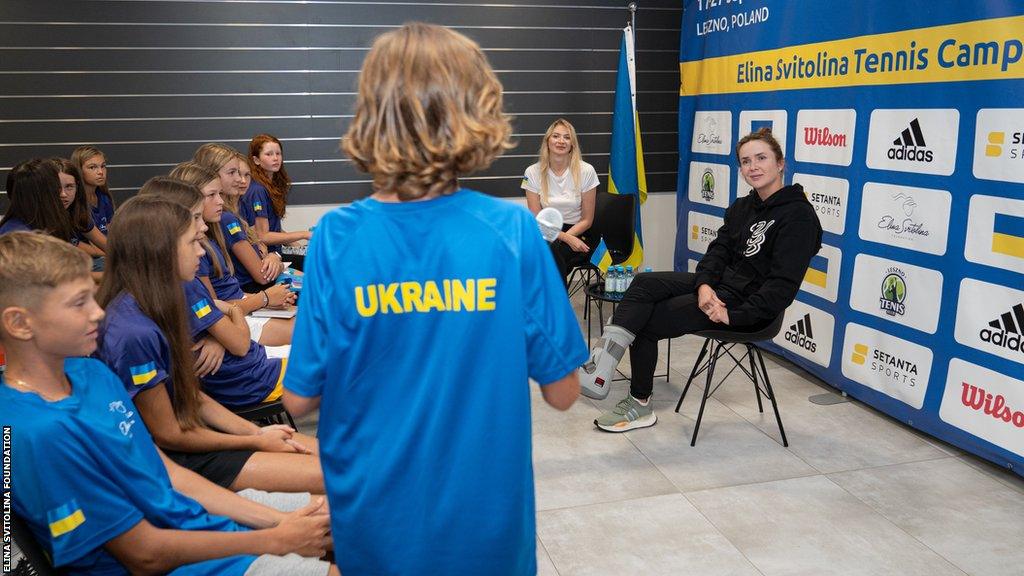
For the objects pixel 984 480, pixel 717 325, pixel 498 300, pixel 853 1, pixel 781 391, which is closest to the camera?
pixel 498 300

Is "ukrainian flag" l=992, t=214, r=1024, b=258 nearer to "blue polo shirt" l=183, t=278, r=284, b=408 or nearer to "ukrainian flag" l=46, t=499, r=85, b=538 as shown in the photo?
"blue polo shirt" l=183, t=278, r=284, b=408

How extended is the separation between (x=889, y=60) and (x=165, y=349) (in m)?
3.11

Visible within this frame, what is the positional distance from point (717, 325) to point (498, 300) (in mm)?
2306

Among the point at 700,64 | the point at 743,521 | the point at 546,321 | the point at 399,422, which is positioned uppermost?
the point at 700,64

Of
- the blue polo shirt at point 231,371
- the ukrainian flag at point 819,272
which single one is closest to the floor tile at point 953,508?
the ukrainian flag at point 819,272

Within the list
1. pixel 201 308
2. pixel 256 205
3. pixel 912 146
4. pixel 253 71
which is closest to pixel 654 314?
pixel 912 146

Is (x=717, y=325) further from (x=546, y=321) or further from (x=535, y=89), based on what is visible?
(x=535, y=89)

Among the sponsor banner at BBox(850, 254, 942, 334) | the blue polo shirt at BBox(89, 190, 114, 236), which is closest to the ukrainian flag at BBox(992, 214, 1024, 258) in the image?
the sponsor banner at BBox(850, 254, 942, 334)

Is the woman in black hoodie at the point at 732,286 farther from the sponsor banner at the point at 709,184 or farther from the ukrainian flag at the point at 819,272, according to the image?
the sponsor banner at the point at 709,184

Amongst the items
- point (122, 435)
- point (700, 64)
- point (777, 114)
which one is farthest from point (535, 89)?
point (122, 435)

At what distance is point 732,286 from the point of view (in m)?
3.30

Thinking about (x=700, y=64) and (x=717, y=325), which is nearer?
(x=717, y=325)

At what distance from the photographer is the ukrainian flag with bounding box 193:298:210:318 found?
225 cm

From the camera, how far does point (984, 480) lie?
290 centimetres
